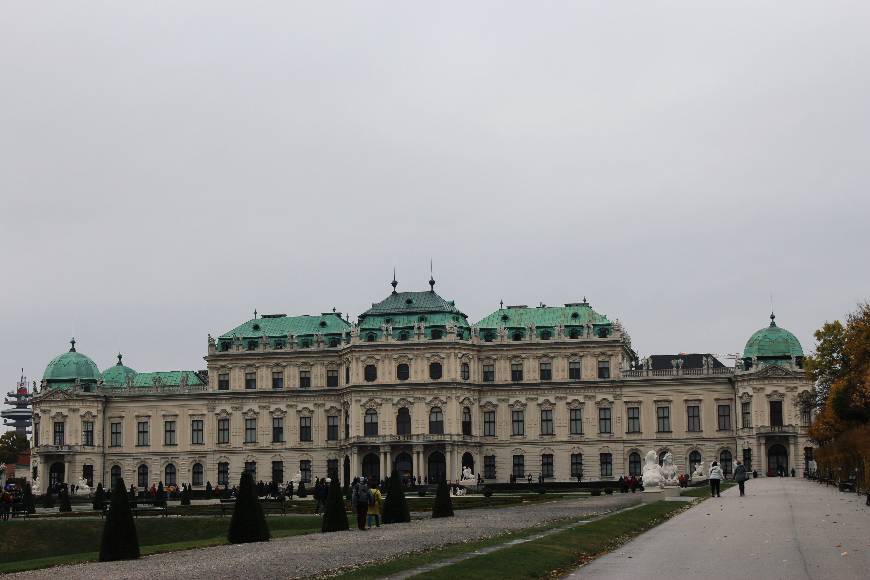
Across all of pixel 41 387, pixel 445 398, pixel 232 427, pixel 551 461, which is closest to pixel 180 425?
pixel 232 427

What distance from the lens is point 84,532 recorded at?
195ft

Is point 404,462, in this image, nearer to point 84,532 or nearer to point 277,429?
point 277,429

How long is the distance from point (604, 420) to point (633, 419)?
8.04 ft

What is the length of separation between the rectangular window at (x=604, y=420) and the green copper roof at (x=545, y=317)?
7.62 m

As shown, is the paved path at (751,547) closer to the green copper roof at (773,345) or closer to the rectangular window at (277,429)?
the green copper roof at (773,345)

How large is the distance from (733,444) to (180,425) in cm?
4848

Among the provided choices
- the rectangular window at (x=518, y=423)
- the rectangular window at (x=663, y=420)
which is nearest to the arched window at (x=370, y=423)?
the rectangular window at (x=518, y=423)

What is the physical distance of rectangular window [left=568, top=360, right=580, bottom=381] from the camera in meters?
114

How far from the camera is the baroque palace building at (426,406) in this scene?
365 feet

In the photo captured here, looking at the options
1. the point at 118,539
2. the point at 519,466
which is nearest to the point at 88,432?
the point at 519,466

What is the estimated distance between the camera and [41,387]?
4796 inches

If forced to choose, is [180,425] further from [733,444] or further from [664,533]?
[664,533]

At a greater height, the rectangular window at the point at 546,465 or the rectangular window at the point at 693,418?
the rectangular window at the point at 693,418

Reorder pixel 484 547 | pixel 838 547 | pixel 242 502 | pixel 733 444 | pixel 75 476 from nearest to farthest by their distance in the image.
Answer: pixel 838 547
pixel 484 547
pixel 242 502
pixel 733 444
pixel 75 476
